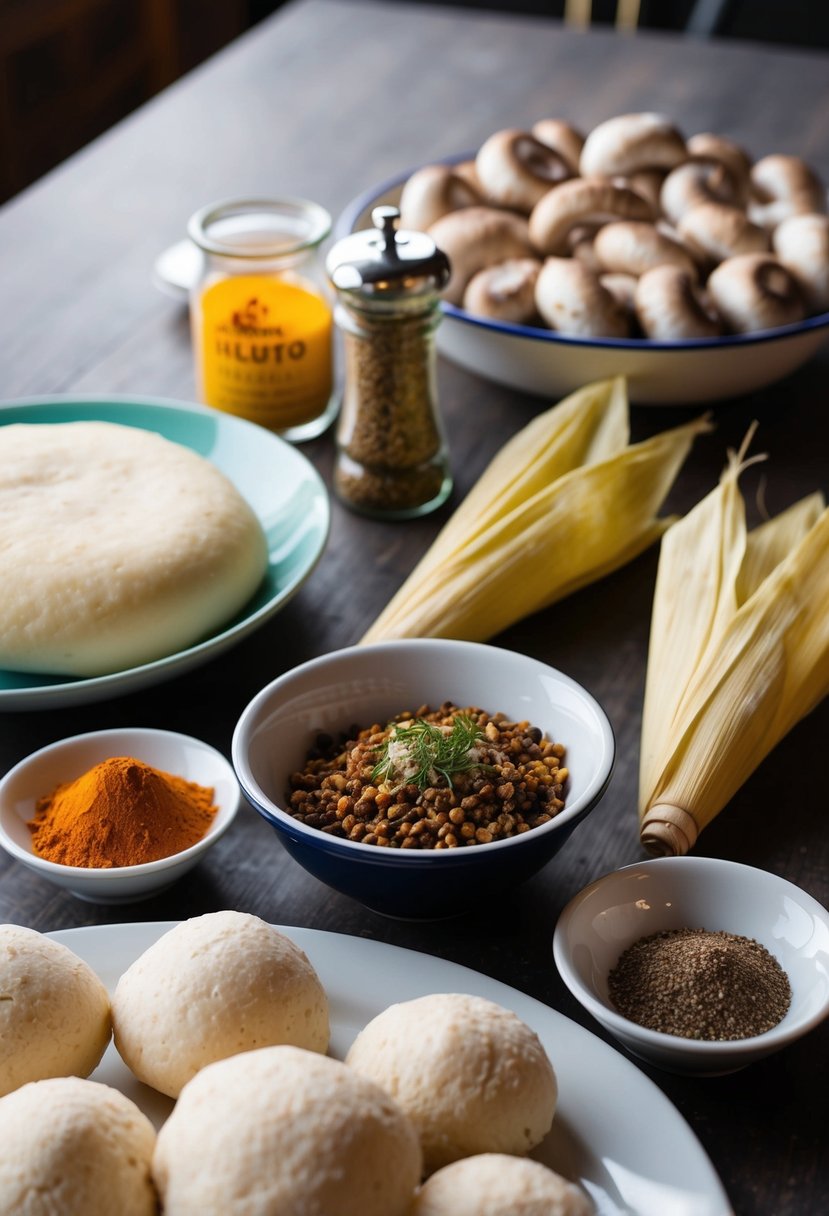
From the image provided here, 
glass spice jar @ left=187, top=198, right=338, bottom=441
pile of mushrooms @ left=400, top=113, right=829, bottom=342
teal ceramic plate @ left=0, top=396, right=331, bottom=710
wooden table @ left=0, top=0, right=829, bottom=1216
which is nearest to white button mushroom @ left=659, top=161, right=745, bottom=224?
pile of mushrooms @ left=400, top=113, right=829, bottom=342

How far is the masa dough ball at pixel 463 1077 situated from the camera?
1.98 ft

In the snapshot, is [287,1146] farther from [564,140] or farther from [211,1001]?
[564,140]

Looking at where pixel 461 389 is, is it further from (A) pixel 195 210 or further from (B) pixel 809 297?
(A) pixel 195 210

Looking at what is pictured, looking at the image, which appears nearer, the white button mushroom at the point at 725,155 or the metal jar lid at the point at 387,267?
the metal jar lid at the point at 387,267

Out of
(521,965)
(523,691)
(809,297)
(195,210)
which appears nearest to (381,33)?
(195,210)

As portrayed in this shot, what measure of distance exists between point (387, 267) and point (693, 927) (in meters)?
0.62

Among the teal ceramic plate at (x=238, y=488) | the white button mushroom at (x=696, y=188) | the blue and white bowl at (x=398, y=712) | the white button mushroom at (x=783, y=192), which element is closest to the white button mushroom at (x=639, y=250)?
the white button mushroom at (x=696, y=188)

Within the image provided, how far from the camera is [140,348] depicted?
5.01 ft

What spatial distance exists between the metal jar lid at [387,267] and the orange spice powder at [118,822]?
48 centimetres

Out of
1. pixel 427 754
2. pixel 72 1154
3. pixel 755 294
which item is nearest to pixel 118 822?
pixel 427 754

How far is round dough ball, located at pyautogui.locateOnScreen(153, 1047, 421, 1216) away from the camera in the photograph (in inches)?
20.9

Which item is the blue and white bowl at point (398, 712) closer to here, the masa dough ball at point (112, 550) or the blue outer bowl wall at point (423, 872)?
the blue outer bowl wall at point (423, 872)

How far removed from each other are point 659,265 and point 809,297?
170 millimetres

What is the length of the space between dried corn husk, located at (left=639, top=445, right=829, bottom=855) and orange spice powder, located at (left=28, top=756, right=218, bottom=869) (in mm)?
316
